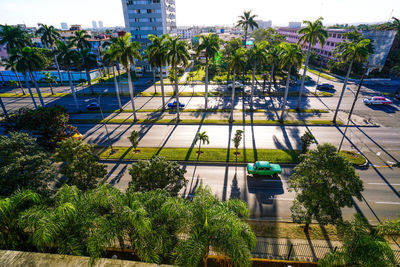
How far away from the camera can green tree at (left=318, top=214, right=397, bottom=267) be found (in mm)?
11719

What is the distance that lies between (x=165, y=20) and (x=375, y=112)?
78727 millimetres

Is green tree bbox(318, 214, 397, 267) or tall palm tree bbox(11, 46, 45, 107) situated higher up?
tall palm tree bbox(11, 46, 45, 107)

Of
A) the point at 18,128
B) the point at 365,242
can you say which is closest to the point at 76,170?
the point at 18,128

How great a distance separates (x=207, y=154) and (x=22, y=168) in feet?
76.4

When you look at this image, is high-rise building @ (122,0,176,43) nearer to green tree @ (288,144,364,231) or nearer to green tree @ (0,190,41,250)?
green tree @ (288,144,364,231)

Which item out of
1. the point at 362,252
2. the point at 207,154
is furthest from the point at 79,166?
the point at 362,252

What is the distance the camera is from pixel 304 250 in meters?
18.3

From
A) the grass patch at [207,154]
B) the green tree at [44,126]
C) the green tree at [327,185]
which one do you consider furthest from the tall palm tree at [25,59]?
the green tree at [327,185]

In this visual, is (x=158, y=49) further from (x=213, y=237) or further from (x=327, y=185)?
(x=213, y=237)

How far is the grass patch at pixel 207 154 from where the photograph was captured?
32.5 meters

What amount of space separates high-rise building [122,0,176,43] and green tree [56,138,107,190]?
251 ft

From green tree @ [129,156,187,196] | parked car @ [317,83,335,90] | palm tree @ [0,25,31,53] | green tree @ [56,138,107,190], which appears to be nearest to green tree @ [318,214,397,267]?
green tree @ [129,156,187,196]

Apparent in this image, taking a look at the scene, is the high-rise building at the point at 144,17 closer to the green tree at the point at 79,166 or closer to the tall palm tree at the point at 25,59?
the tall palm tree at the point at 25,59

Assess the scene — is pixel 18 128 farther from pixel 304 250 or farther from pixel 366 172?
pixel 366 172
